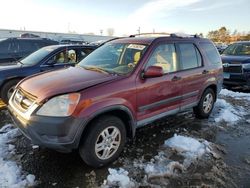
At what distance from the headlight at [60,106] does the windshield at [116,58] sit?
0.99 metres

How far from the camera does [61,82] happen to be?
3.59 metres

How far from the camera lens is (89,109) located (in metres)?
3.26

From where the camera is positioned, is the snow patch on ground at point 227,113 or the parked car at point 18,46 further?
the parked car at point 18,46

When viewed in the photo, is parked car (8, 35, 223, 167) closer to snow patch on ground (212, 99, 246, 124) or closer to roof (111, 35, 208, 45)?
roof (111, 35, 208, 45)

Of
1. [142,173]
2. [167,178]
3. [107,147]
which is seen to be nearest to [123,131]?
[107,147]

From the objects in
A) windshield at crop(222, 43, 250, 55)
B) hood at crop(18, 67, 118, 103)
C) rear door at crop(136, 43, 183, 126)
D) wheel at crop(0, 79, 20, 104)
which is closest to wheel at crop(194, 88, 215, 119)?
rear door at crop(136, 43, 183, 126)

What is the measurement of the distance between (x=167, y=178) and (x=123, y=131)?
2.91ft

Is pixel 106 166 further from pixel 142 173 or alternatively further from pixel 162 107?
pixel 162 107

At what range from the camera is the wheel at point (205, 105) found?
571 cm

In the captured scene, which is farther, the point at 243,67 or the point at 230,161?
the point at 243,67

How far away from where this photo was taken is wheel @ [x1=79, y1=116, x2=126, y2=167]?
11.2 ft

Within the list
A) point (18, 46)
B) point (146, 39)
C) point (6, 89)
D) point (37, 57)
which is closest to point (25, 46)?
→ point (18, 46)

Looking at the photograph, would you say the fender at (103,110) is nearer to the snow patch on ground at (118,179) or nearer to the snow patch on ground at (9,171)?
the snow patch on ground at (118,179)

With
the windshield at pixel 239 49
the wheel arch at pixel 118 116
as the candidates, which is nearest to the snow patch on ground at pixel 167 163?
the wheel arch at pixel 118 116
